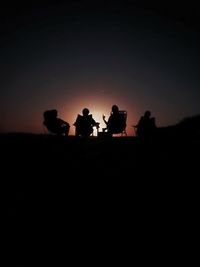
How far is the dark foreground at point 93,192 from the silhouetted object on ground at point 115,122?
4.06 m

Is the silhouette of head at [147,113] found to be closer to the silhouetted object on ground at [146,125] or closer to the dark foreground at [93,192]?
the silhouetted object on ground at [146,125]

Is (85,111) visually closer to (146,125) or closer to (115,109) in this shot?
(115,109)

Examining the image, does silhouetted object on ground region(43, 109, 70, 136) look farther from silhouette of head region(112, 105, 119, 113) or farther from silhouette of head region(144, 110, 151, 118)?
silhouette of head region(144, 110, 151, 118)

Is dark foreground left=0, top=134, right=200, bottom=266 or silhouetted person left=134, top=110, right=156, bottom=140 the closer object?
dark foreground left=0, top=134, right=200, bottom=266

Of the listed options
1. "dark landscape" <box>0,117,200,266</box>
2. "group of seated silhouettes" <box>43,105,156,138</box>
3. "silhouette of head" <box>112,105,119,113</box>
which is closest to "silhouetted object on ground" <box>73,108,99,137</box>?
"group of seated silhouettes" <box>43,105,156,138</box>

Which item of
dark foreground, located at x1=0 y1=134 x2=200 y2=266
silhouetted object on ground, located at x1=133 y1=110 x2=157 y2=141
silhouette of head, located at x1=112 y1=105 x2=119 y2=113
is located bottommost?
dark foreground, located at x1=0 y1=134 x2=200 y2=266

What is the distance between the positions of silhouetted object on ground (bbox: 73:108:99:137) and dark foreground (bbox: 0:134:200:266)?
3.83 meters

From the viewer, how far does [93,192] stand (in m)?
6.38

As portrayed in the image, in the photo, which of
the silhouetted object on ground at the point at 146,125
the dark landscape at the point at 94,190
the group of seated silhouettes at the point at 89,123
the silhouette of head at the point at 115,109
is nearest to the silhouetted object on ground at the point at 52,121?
the group of seated silhouettes at the point at 89,123

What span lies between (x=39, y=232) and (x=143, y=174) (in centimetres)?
260

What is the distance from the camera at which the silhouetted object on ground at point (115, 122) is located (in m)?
12.9

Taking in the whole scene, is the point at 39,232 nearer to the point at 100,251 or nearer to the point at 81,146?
the point at 100,251

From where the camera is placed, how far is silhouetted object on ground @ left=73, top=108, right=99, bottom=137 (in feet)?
41.9

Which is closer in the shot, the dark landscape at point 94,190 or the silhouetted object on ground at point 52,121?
the dark landscape at point 94,190
